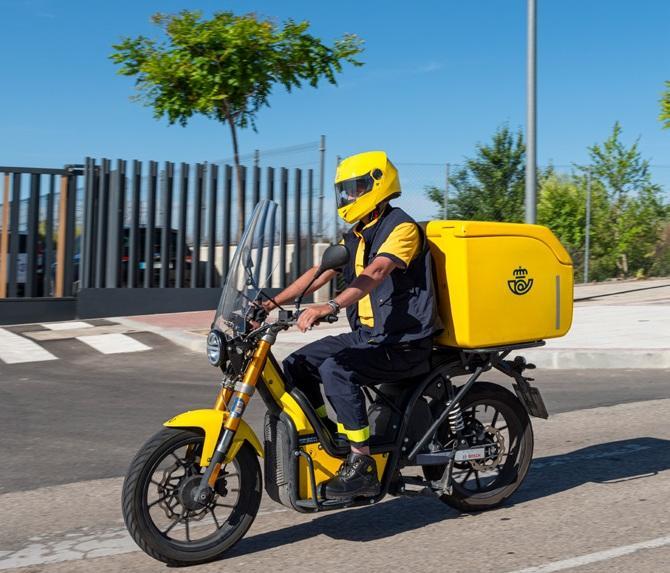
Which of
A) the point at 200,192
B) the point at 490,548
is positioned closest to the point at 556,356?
the point at 490,548

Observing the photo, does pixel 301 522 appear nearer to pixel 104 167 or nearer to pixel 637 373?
pixel 637 373

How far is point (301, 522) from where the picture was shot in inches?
181

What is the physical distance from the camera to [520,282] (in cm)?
470

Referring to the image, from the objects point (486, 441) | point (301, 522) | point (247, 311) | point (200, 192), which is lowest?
point (301, 522)

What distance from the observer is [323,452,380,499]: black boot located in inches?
164

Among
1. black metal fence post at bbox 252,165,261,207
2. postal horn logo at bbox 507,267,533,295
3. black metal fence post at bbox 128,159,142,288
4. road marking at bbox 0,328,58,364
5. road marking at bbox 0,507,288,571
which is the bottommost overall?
road marking at bbox 0,507,288,571

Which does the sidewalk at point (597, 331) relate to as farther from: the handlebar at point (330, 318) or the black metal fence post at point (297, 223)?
the handlebar at point (330, 318)

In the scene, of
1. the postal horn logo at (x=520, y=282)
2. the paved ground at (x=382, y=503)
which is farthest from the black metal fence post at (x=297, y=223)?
the postal horn logo at (x=520, y=282)

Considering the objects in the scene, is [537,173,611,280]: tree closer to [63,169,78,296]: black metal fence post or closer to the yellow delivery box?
[63,169,78,296]: black metal fence post

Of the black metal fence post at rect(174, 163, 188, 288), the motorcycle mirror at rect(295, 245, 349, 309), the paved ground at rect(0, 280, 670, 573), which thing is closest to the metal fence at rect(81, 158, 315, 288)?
the black metal fence post at rect(174, 163, 188, 288)

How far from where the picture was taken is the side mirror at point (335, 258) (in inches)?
151

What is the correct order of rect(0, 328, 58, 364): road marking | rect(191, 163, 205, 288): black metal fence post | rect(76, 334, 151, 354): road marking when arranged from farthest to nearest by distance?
rect(191, 163, 205, 288): black metal fence post, rect(76, 334, 151, 354): road marking, rect(0, 328, 58, 364): road marking

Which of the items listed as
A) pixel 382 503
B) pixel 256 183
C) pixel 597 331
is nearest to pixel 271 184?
pixel 256 183

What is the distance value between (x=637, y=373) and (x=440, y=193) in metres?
9.02
